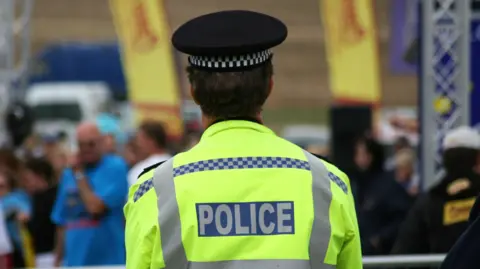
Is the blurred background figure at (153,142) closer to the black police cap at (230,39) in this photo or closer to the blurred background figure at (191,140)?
the blurred background figure at (191,140)

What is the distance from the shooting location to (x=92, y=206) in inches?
313

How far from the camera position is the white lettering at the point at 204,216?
9.59 feet

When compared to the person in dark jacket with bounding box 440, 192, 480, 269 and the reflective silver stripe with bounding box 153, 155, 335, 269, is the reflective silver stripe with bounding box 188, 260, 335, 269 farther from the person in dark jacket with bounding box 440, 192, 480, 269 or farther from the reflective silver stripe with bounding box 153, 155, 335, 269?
the person in dark jacket with bounding box 440, 192, 480, 269

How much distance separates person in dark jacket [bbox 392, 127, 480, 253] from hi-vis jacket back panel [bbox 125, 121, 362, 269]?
3396 millimetres

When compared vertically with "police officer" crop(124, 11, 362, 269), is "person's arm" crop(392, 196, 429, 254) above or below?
below

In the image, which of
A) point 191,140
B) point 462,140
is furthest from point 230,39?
point 191,140

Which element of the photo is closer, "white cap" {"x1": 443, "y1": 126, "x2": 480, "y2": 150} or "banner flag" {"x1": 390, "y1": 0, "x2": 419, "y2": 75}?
"white cap" {"x1": 443, "y1": 126, "x2": 480, "y2": 150}

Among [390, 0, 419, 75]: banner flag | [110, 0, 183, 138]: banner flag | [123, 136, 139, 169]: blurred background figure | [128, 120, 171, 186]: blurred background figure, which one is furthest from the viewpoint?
[110, 0, 183, 138]: banner flag

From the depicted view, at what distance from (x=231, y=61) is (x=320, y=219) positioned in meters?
0.47

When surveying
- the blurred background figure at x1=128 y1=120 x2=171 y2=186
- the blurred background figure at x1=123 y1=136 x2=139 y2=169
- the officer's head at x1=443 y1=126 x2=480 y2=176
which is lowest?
the blurred background figure at x1=123 y1=136 x2=139 y2=169

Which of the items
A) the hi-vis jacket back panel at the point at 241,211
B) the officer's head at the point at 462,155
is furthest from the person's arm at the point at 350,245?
the officer's head at the point at 462,155

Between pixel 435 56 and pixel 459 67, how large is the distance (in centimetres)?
20

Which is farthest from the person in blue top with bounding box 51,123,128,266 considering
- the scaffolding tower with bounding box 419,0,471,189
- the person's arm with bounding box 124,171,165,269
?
the person's arm with bounding box 124,171,165,269

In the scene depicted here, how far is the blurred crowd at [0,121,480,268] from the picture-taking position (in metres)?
6.39
